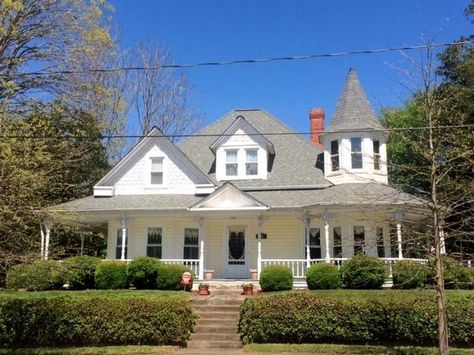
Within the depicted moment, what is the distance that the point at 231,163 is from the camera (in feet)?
85.0

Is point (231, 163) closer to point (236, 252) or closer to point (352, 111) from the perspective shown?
point (236, 252)

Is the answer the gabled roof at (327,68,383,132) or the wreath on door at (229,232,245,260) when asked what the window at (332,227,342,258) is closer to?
the wreath on door at (229,232,245,260)

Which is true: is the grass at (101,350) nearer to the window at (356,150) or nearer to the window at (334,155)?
the window at (334,155)

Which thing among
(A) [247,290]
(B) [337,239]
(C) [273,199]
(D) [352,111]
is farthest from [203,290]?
(D) [352,111]

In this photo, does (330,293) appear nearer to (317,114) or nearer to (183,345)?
(183,345)

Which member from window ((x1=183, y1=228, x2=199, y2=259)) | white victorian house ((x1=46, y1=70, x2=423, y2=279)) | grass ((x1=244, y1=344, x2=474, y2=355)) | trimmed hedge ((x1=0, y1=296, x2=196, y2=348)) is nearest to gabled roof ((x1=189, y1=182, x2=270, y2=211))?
white victorian house ((x1=46, y1=70, x2=423, y2=279))

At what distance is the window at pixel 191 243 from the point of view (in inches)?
947

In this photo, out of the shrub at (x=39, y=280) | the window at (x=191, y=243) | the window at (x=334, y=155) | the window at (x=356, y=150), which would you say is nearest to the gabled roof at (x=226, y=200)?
the window at (x=191, y=243)

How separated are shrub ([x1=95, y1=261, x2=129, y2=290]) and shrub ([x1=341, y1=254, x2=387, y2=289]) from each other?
929 cm

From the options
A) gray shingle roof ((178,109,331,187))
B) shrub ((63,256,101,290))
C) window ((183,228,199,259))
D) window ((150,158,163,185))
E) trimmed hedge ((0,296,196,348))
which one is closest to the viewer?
trimmed hedge ((0,296,196,348))

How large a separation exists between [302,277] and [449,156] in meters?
10.2

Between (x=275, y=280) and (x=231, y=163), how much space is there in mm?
8441

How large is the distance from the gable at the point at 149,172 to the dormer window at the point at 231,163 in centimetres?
200

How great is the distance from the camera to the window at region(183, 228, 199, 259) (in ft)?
78.9
